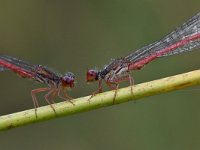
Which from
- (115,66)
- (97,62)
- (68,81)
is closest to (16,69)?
(68,81)

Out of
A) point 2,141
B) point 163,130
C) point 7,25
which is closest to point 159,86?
point 163,130

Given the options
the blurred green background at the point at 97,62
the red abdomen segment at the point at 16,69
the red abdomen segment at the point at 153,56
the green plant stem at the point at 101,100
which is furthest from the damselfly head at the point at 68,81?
the blurred green background at the point at 97,62

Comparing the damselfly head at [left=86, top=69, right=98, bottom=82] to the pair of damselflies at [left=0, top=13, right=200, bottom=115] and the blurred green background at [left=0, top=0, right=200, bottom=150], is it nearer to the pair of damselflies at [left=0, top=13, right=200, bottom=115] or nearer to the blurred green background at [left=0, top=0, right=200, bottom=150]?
the pair of damselflies at [left=0, top=13, right=200, bottom=115]

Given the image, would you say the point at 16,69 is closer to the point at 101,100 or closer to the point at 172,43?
the point at 172,43

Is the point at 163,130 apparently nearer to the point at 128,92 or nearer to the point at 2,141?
the point at 2,141

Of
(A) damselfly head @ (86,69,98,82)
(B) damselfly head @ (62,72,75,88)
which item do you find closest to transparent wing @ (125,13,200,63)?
(A) damselfly head @ (86,69,98,82)
